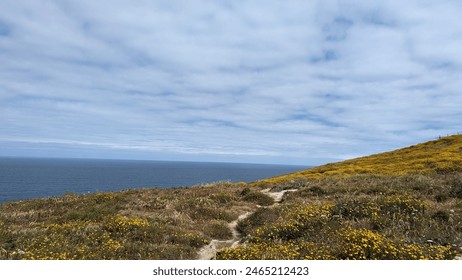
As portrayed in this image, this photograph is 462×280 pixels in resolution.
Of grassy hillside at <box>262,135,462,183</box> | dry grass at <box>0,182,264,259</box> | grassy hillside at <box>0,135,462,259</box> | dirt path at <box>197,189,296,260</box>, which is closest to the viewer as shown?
grassy hillside at <box>0,135,462,259</box>

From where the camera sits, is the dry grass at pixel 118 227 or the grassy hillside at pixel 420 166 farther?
the grassy hillside at pixel 420 166

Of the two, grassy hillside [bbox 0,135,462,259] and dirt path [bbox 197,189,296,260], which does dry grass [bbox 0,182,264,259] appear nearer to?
grassy hillside [bbox 0,135,462,259]

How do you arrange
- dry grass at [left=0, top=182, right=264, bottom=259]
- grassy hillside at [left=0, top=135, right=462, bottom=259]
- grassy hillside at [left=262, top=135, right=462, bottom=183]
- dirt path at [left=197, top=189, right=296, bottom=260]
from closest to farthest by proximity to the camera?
grassy hillside at [left=0, top=135, right=462, bottom=259]
dry grass at [left=0, top=182, right=264, bottom=259]
dirt path at [left=197, top=189, right=296, bottom=260]
grassy hillside at [left=262, top=135, right=462, bottom=183]

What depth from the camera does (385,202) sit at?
1301 cm

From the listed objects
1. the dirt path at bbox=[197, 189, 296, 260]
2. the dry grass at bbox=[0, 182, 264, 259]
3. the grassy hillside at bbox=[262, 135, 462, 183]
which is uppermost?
the grassy hillside at bbox=[262, 135, 462, 183]

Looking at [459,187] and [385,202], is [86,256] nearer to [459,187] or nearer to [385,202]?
[385,202]

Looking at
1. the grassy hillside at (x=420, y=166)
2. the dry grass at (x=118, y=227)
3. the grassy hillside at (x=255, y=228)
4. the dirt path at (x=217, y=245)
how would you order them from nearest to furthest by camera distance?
the grassy hillside at (x=255, y=228) → the dry grass at (x=118, y=227) → the dirt path at (x=217, y=245) → the grassy hillside at (x=420, y=166)

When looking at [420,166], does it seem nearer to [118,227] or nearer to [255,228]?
[255,228]

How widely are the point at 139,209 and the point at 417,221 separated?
1364cm

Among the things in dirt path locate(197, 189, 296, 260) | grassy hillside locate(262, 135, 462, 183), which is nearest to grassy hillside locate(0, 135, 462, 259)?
dirt path locate(197, 189, 296, 260)

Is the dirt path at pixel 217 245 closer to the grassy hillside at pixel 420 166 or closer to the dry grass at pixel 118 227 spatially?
the dry grass at pixel 118 227

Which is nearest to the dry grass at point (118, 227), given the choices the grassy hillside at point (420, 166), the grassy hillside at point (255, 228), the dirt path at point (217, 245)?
the grassy hillside at point (255, 228)

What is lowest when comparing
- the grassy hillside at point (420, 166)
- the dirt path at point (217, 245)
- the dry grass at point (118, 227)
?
the dirt path at point (217, 245)

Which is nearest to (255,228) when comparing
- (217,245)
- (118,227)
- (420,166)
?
(217,245)
